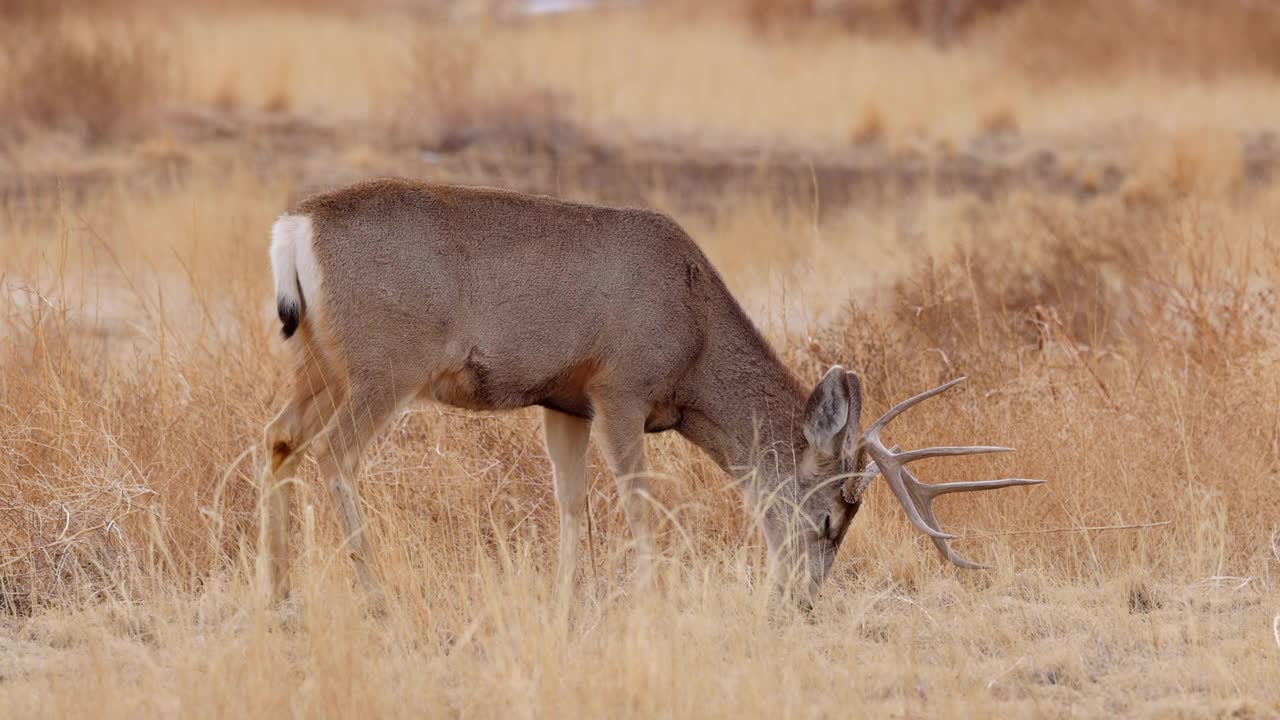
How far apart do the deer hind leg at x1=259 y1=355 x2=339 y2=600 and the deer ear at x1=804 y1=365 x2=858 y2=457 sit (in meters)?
1.95

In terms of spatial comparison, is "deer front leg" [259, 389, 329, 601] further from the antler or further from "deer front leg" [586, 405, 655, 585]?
the antler

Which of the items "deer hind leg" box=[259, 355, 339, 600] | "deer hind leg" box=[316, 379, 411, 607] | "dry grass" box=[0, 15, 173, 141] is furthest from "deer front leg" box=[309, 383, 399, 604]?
"dry grass" box=[0, 15, 173, 141]

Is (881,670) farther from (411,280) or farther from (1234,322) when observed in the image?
(1234,322)

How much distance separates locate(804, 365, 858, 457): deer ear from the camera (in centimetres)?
640

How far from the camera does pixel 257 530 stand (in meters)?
6.94

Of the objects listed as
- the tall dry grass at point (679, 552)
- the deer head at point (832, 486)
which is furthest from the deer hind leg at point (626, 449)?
the deer head at point (832, 486)

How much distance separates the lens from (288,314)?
6.12 m

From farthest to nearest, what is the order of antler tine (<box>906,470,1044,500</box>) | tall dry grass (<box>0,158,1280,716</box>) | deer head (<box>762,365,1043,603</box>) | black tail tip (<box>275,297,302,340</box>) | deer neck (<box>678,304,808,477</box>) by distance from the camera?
deer neck (<box>678,304,808,477</box>) < deer head (<box>762,365,1043,603</box>) < black tail tip (<box>275,297,302,340</box>) < antler tine (<box>906,470,1044,500</box>) < tall dry grass (<box>0,158,1280,716</box>)

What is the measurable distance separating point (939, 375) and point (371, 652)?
3.95 metres

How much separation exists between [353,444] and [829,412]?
1.94 metres

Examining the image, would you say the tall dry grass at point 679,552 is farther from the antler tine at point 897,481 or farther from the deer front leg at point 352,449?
the antler tine at point 897,481

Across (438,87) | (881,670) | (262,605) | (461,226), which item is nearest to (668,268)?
(461,226)

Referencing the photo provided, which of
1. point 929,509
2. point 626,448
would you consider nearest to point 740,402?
point 626,448

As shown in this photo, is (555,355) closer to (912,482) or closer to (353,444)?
(353,444)
